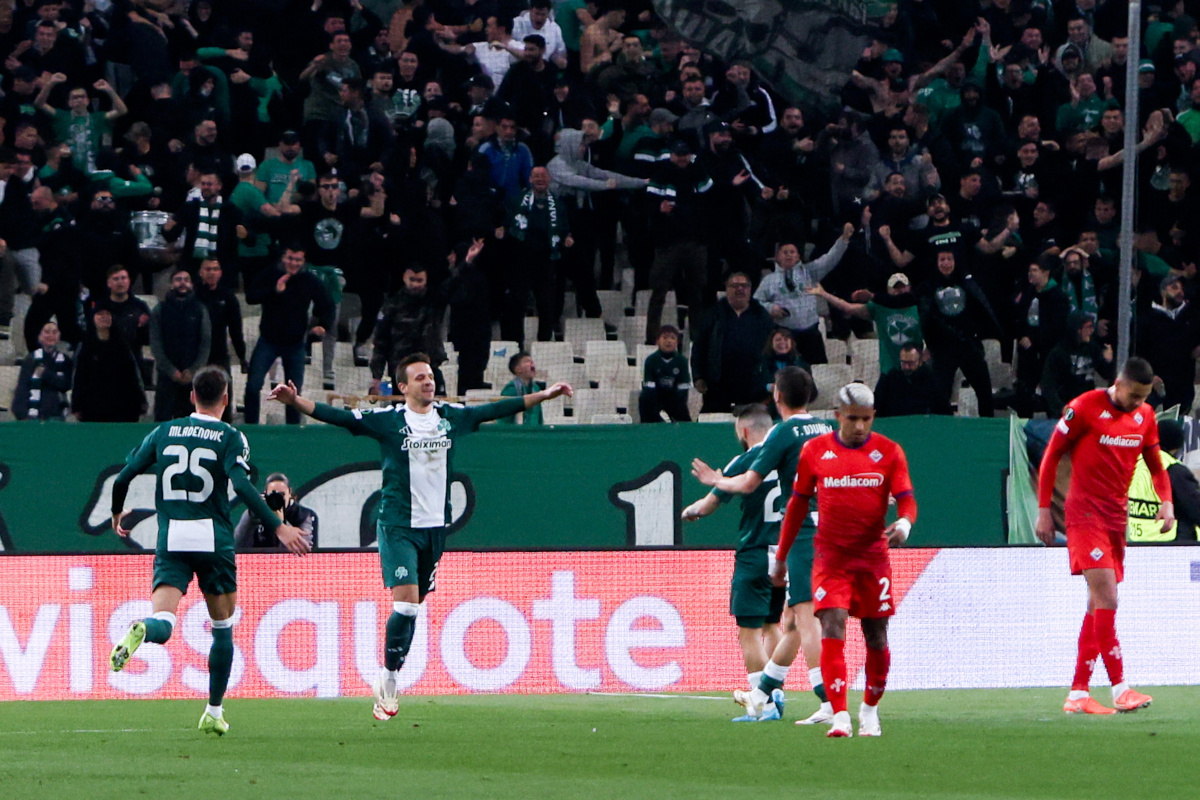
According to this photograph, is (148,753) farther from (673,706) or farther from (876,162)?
(876,162)

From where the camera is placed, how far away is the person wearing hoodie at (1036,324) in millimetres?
18641

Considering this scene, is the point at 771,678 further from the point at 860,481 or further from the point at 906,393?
the point at 906,393

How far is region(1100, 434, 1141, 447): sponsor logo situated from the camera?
34.4 feet

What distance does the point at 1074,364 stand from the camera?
1823 cm

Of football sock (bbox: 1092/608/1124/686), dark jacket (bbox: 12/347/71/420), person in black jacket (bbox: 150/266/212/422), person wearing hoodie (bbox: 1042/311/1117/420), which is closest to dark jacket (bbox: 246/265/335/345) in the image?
person in black jacket (bbox: 150/266/212/422)

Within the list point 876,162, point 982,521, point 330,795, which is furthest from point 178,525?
point 876,162

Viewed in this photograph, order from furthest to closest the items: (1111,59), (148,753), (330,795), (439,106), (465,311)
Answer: (1111,59)
(439,106)
(465,311)
(148,753)
(330,795)

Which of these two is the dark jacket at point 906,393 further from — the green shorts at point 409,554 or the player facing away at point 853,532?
the player facing away at point 853,532

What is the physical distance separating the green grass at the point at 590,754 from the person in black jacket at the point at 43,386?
18.2 ft

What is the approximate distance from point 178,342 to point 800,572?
8.94 m

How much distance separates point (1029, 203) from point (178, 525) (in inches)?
507

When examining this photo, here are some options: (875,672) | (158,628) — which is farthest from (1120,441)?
(158,628)

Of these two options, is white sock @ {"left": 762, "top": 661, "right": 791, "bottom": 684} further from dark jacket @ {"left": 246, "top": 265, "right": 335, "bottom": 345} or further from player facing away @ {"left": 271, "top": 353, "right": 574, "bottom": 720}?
dark jacket @ {"left": 246, "top": 265, "right": 335, "bottom": 345}

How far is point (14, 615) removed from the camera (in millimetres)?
13141
